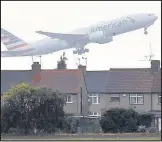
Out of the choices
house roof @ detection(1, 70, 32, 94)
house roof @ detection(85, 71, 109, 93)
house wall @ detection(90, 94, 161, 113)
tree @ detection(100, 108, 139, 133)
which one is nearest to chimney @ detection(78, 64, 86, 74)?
house roof @ detection(85, 71, 109, 93)

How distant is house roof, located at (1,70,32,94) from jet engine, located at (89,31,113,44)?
2861cm

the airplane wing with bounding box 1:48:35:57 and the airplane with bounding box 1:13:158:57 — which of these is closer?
the airplane with bounding box 1:13:158:57

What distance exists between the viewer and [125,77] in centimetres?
10819

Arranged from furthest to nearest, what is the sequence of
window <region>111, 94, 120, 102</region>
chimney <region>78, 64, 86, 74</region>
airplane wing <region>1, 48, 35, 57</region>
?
airplane wing <region>1, 48, 35, 57</region> < chimney <region>78, 64, 86, 74</region> < window <region>111, 94, 120, 102</region>

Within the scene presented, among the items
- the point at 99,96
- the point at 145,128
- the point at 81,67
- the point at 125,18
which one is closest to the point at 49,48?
the point at 125,18

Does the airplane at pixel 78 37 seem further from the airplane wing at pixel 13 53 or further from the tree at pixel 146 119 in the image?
the tree at pixel 146 119

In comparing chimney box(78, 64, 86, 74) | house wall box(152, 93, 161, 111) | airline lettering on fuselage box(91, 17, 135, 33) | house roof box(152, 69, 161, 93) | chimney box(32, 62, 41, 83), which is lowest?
house wall box(152, 93, 161, 111)

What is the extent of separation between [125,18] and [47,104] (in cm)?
6412

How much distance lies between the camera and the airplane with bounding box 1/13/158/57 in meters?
134


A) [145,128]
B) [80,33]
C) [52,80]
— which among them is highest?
[80,33]

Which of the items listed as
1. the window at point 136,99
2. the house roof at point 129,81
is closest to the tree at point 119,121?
the window at point 136,99

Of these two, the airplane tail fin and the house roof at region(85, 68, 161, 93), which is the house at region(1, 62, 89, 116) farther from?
the airplane tail fin

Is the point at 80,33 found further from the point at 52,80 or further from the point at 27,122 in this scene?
the point at 27,122

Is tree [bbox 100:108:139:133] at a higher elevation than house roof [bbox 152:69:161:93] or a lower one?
lower
